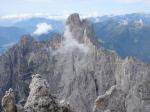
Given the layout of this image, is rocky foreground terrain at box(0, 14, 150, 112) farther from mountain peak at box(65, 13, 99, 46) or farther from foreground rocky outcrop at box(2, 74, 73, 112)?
foreground rocky outcrop at box(2, 74, 73, 112)

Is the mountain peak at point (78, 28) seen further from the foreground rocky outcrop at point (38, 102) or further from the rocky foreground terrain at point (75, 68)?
the foreground rocky outcrop at point (38, 102)

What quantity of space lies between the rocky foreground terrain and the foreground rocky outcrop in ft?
365

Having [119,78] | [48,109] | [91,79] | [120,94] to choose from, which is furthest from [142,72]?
[48,109]

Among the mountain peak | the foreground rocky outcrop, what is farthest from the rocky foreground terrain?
the foreground rocky outcrop

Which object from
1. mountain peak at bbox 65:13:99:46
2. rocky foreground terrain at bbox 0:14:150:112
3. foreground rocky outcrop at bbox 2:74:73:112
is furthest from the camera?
mountain peak at bbox 65:13:99:46

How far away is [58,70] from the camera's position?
191625mm

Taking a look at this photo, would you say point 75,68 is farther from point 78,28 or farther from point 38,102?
point 38,102

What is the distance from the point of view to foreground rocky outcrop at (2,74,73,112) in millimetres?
29422

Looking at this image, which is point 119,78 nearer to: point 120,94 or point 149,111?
point 149,111

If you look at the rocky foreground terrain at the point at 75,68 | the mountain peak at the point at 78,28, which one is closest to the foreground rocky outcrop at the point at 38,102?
the rocky foreground terrain at the point at 75,68

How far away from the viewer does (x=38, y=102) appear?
30.9m

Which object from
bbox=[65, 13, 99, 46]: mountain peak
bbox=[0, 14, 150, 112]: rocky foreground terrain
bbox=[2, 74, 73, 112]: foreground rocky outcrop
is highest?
bbox=[2, 74, 73, 112]: foreground rocky outcrop

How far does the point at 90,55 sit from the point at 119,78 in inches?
841

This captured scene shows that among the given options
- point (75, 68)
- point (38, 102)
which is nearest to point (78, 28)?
point (75, 68)
